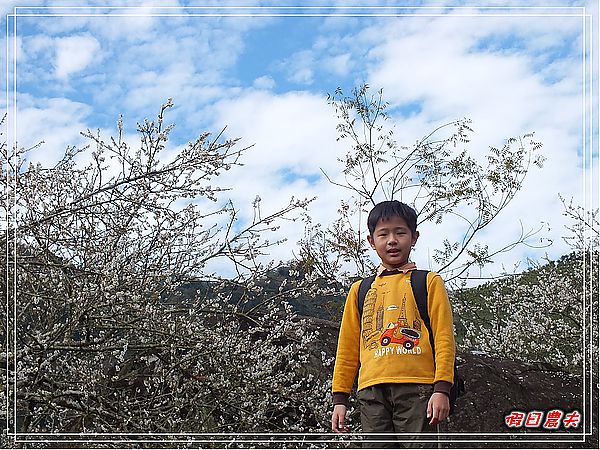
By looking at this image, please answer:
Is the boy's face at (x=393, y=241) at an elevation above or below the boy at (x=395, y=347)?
above

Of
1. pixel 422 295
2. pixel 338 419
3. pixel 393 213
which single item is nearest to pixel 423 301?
pixel 422 295

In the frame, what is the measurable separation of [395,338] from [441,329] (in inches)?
4.1

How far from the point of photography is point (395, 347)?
158 cm

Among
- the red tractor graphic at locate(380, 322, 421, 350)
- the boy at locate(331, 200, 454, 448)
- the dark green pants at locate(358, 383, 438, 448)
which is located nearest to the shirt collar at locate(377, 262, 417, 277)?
the boy at locate(331, 200, 454, 448)

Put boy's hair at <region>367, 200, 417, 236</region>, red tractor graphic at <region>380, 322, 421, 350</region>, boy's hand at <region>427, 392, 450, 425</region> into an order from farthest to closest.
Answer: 1. boy's hair at <region>367, 200, 417, 236</region>
2. red tractor graphic at <region>380, 322, 421, 350</region>
3. boy's hand at <region>427, 392, 450, 425</region>

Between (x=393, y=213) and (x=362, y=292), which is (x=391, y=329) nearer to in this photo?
(x=362, y=292)

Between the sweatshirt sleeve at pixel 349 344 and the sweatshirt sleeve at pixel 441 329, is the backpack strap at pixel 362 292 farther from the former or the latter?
the sweatshirt sleeve at pixel 441 329

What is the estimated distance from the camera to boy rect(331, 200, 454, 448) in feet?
5.00

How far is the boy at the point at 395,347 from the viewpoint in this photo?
5.00ft

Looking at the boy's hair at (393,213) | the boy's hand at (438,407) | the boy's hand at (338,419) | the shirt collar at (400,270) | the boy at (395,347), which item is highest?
the boy's hair at (393,213)

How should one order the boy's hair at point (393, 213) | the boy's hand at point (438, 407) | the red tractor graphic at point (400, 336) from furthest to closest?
the boy's hair at point (393, 213), the red tractor graphic at point (400, 336), the boy's hand at point (438, 407)

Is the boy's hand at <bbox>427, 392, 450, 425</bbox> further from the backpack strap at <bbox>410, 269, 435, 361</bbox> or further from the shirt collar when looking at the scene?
the shirt collar

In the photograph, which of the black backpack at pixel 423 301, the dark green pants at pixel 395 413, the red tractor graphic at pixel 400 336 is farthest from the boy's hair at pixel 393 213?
the dark green pants at pixel 395 413

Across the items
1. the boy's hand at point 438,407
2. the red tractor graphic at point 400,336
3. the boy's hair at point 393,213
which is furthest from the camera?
the boy's hair at point 393,213
